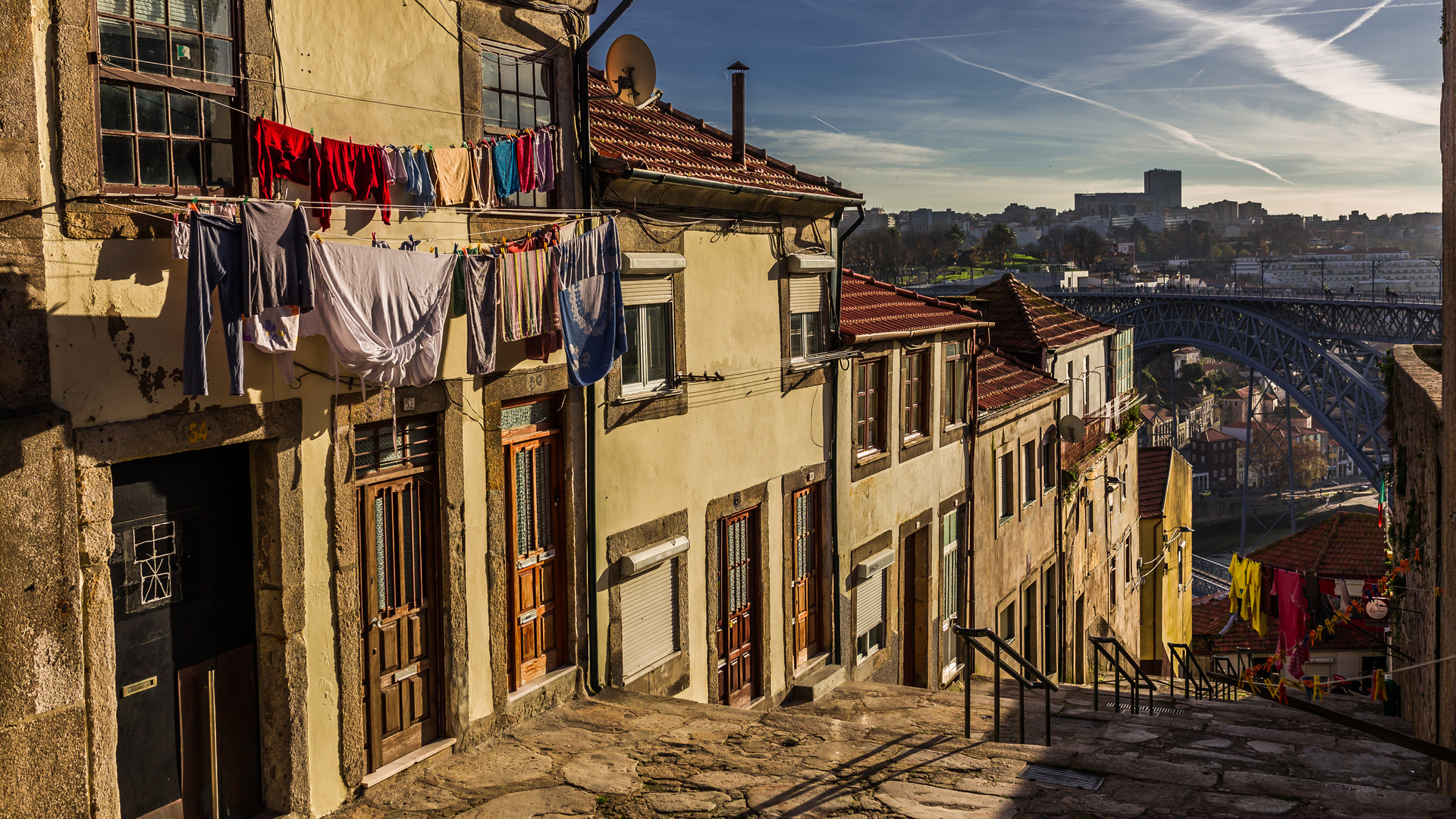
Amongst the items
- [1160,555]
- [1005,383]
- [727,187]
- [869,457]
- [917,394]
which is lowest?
[1160,555]

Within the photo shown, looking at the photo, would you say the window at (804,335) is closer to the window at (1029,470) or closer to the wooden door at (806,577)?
the wooden door at (806,577)

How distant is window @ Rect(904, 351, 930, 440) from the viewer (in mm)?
15102

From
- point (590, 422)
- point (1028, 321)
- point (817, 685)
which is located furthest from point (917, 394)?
point (1028, 321)

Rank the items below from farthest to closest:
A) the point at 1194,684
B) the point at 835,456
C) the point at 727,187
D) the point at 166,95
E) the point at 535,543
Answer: the point at 1194,684 → the point at 835,456 → the point at 727,187 → the point at 535,543 → the point at 166,95

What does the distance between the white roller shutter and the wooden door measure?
99.1 inches

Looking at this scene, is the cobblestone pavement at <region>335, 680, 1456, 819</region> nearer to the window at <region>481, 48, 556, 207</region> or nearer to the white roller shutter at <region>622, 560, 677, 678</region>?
the white roller shutter at <region>622, 560, 677, 678</region>

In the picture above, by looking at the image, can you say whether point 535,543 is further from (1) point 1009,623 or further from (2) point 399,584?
(1) point 1009,623

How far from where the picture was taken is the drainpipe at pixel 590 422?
904 centimetres

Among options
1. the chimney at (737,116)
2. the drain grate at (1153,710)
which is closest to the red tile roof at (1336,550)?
the drain grate at (1153,710)

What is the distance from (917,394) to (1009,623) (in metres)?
5.92

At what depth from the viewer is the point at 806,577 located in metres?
12.9

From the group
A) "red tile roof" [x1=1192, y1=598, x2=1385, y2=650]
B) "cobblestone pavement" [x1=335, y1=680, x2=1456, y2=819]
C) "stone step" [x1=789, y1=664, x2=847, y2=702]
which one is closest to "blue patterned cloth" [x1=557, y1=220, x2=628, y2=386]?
"cobblestone pavement" [x1=335, y1=680, x2=1456, y2=819]

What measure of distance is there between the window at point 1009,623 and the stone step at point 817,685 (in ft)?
22.2

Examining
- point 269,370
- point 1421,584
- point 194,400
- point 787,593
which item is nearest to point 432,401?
point 269,370
